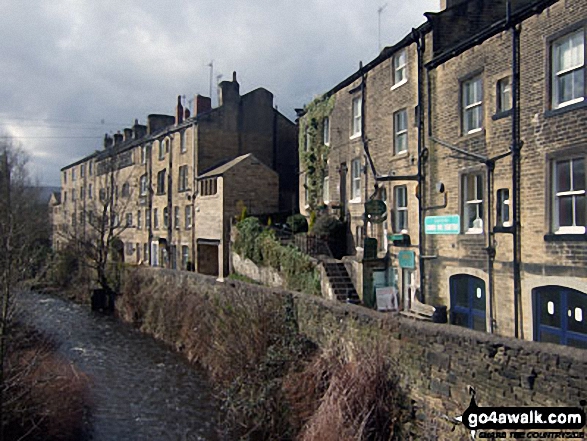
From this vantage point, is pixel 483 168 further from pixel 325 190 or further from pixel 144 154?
pixel 144 154

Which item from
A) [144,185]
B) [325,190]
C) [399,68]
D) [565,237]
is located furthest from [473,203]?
[144,185]

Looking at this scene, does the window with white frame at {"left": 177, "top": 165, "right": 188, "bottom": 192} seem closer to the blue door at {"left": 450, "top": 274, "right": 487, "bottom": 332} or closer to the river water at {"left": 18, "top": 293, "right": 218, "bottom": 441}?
the river water at {"left": 18, "top": 293, "right": 218, "bottom": 441}

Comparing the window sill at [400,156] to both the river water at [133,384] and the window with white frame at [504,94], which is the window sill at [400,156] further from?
the river water at [133,384]

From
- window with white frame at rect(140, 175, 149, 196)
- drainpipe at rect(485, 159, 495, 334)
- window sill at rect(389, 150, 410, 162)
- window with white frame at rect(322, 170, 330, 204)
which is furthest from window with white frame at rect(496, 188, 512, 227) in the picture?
window with white frame at rect(140, 175, 149, 196)

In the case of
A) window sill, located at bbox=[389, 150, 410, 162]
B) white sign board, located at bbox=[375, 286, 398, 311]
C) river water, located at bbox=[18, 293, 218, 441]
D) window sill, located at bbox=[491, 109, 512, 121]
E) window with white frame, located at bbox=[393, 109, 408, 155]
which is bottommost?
river water, located at bbox=[18, 293, 218, 441]

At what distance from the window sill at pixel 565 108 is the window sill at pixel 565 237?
270 cm

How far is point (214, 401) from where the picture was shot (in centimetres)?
1539

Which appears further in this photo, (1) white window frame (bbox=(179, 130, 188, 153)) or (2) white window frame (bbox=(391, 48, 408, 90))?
(1) white window frame (bbox=(179, 130, 188, 153))

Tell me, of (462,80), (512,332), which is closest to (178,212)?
(462,80)

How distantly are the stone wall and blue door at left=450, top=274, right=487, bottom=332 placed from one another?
4.18 m

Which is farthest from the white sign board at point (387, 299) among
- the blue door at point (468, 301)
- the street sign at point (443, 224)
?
the street sign at point (443, 224)

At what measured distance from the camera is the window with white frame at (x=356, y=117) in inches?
874

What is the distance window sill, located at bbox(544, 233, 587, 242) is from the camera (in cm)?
1114

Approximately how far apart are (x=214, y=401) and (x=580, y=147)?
11.5 metres
